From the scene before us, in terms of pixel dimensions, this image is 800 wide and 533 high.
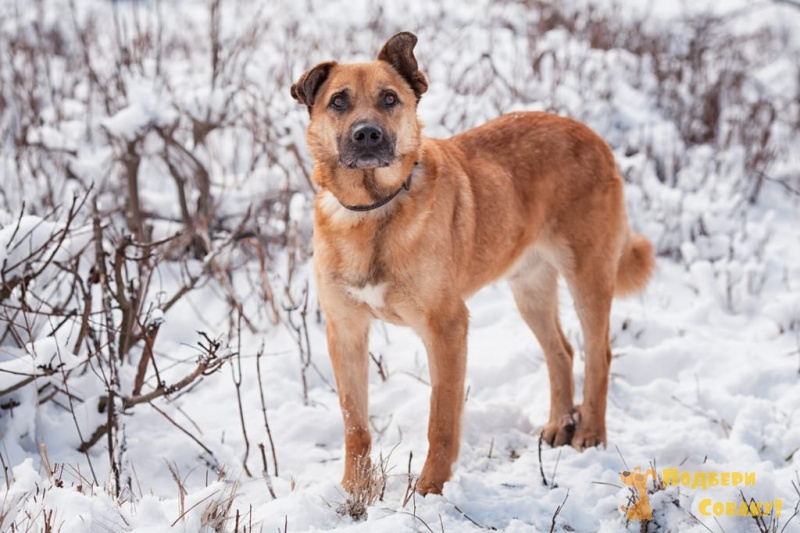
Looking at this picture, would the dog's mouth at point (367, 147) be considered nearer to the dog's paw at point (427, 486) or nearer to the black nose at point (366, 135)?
the black nose at point (366, 135)

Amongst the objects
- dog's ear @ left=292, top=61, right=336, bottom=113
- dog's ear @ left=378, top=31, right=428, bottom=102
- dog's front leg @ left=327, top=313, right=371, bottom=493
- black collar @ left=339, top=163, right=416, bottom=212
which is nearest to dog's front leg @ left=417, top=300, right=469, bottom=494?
dog's front leg @ left=327, top=313, right=371, bottom=493

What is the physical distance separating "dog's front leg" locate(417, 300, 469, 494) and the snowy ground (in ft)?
0.39

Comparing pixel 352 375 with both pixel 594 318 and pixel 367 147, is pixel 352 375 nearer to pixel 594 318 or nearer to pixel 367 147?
pixel 367 147

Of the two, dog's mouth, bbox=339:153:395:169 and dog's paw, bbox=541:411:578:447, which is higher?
dog's mouth, bbox=339:153:395:169

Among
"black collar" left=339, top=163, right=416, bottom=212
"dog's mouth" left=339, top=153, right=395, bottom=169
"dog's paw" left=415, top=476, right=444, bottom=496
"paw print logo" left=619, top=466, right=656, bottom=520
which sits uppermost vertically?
"dog's mouth" left=339, top=153, right=395, bottom=169

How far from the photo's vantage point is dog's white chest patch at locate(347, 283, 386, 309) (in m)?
2.98

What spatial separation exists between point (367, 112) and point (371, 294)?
0.71 metres

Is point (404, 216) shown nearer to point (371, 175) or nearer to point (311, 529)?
point (371, 175)

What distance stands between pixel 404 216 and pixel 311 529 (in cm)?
122

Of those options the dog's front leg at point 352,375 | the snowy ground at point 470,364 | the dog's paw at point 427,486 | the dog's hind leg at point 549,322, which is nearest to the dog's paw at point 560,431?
the dog's hind leg at point 549,322

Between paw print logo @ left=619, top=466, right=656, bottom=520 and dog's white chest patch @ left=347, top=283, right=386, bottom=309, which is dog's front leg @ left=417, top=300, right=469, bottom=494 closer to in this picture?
dog's white chest patch @ left=347, top=283, right=386, bottom=309

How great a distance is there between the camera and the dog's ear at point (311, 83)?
3.11 metres

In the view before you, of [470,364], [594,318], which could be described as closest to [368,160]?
[594,318]

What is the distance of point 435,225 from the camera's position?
10.1 feet
